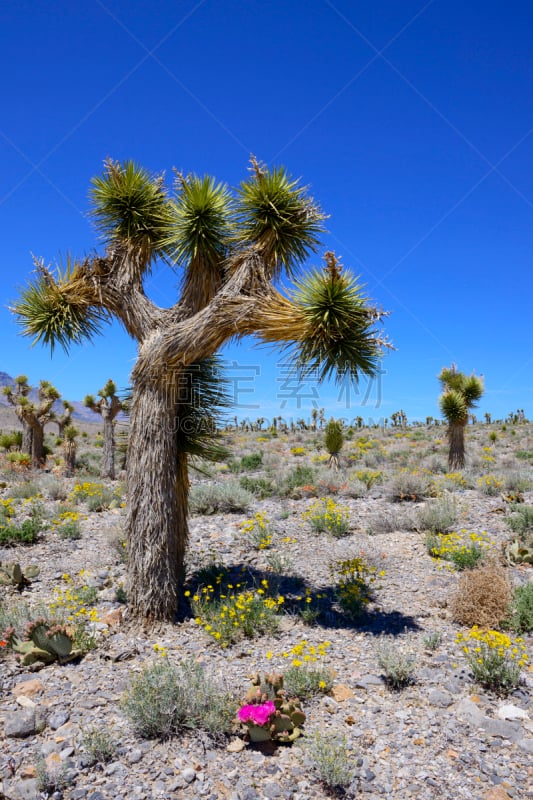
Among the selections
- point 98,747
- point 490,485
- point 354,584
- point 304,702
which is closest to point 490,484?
point 490,485

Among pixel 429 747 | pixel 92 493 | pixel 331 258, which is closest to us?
pixel 429 747

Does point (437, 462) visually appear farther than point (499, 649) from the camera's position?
Yes

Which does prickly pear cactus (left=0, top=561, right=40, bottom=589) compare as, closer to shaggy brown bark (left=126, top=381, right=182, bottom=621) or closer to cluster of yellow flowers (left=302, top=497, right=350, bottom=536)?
shaggy brown bark (left=126, top=381, right=182, bottom=621)

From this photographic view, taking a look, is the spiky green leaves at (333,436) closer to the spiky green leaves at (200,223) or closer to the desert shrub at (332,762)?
the spiky green leaves at (200,223)

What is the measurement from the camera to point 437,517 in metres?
8.79

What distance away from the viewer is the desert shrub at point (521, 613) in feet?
18.2

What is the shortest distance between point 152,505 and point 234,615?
1486 millimetres

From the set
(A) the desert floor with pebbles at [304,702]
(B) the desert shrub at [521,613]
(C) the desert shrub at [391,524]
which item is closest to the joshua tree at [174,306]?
(A) the desert floor with pebbles at [304,702]

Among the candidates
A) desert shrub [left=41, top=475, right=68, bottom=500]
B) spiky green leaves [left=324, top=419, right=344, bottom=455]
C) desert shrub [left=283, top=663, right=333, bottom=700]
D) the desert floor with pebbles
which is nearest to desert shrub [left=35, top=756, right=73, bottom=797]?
the desert floor with pebbles

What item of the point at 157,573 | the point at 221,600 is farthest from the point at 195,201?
the point at 221,600

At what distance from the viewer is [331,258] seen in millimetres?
5238

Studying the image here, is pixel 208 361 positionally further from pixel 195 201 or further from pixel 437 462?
pixel 437 462

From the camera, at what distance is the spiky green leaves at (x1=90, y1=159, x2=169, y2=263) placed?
21.2 ft

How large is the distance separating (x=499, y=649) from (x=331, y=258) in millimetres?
3963
